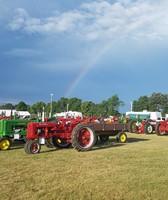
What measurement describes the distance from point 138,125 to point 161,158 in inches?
594

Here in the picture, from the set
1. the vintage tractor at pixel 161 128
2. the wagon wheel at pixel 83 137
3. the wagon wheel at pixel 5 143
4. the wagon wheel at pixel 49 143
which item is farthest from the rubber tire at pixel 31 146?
→ the vintage tractor at pixel 161 128

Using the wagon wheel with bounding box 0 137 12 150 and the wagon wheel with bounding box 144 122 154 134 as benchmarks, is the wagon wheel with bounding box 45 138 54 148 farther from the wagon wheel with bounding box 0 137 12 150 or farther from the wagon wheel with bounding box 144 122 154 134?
the wagon wheel with bounding box 144 122 154 134

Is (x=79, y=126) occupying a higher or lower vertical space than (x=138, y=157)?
higher

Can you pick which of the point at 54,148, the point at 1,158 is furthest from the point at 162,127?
the point at 1,158

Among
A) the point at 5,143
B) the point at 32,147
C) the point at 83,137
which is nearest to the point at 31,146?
the point at 32,147

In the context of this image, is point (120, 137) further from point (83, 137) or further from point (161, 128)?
point (161, 128)

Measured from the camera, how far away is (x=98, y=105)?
85.7 meters

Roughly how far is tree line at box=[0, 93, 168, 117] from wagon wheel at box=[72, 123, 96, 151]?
221ft

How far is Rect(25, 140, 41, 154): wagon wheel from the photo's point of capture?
11.2 meters

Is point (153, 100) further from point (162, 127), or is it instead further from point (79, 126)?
point (79, 126)

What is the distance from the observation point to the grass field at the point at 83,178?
18.8ft

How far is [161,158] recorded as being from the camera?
33.4ft

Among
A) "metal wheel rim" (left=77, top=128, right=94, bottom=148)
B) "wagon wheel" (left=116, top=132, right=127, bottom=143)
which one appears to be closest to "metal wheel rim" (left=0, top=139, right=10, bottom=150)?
"metal wheel rim" (left=77, top=128, right=94, bottom=148)

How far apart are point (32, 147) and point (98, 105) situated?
74602 millimetres
